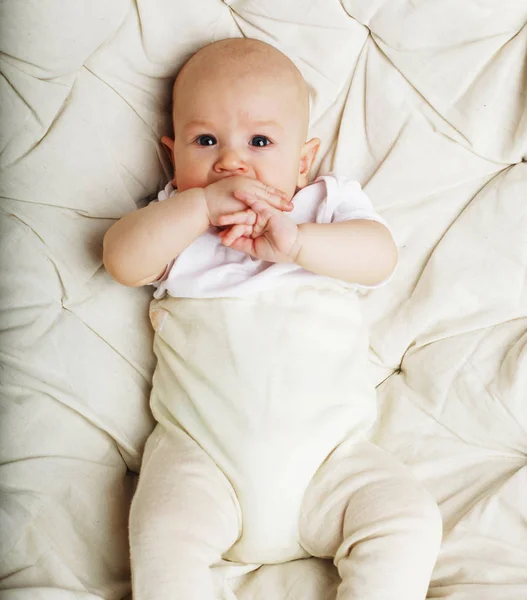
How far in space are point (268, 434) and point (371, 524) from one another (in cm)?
20

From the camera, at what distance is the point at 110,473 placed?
3.82 ft

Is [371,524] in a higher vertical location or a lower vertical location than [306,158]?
lower

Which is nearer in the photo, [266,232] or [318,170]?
[266,232]

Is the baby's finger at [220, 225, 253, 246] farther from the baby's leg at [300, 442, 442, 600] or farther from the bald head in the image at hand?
the baby's leg at [300, 442, 442, 600]

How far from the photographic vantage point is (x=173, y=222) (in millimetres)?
1062

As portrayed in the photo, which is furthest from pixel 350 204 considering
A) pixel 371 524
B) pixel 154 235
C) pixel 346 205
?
pixel 371 524

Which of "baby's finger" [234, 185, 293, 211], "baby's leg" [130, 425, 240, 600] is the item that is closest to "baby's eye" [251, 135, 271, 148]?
"baby's finger" [234, 185, 293, 211]

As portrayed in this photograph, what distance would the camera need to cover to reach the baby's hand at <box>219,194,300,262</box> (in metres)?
1.03

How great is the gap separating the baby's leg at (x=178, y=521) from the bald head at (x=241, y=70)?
57cm

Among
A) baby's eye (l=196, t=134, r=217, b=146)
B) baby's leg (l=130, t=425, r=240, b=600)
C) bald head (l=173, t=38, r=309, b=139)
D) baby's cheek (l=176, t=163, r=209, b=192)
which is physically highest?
bald head (l=173, t=38, r=309, b=139)

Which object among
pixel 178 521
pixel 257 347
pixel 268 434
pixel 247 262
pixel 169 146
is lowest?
pixel 178 521

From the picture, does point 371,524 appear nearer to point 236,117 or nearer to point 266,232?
point 266,232

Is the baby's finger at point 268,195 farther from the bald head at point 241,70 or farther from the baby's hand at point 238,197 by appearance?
the bald head at point 241,70

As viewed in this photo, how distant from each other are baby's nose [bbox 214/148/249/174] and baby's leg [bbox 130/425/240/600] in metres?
0.43
